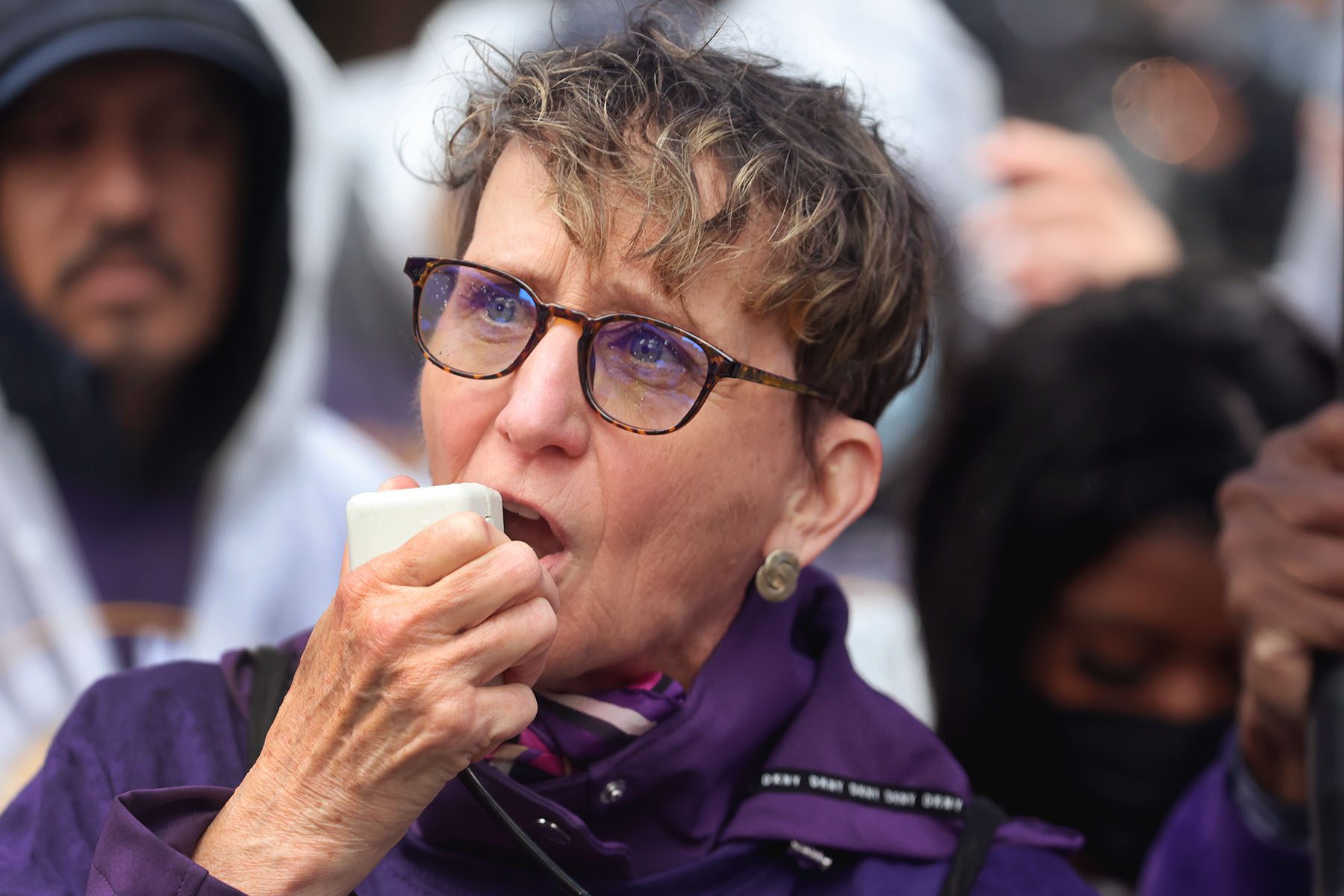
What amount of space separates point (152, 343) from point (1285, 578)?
2.26 metres

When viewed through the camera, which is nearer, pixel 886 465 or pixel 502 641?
pixel 502 641

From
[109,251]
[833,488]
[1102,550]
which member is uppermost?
[109,251]

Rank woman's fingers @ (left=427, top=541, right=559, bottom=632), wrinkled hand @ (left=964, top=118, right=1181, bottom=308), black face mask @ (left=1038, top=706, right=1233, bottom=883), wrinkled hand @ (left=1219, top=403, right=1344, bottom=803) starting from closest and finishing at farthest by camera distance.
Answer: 1. woman's fingers @ (left=427, top=541, right=559, bottom=632)
2. wrinkled hand @ (left=1219, top=403, right=1344, bottom=803)
3. black face mask @ (left=1038, top=706, right=1233, bottom=883)
4. wrinkled hand @ (left=964, top=118, right=1181, bottom=308)

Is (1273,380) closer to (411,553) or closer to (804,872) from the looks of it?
(804,872)

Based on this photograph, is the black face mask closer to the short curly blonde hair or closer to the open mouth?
the short curly blonde hair

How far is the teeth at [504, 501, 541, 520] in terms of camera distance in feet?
4.83

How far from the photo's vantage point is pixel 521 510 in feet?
4.85

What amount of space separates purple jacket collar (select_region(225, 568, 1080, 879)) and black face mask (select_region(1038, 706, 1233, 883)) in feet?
3.15

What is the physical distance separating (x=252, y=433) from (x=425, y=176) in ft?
4.18

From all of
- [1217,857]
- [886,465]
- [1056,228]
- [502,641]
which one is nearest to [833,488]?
[502,641]

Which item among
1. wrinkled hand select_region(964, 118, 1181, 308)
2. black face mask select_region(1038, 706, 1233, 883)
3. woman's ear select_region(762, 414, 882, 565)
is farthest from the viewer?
wrinkled hand select_region(964, 118, 1181, 308)

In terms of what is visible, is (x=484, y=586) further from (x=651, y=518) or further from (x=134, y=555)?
(x=134, y=555)

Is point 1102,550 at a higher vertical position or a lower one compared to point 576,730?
lower

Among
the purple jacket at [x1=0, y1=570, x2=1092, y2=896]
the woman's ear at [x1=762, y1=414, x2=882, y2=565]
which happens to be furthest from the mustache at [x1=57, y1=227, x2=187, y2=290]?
the woman's ear at [x1=762, y1=414, x2=882, y2=565]
